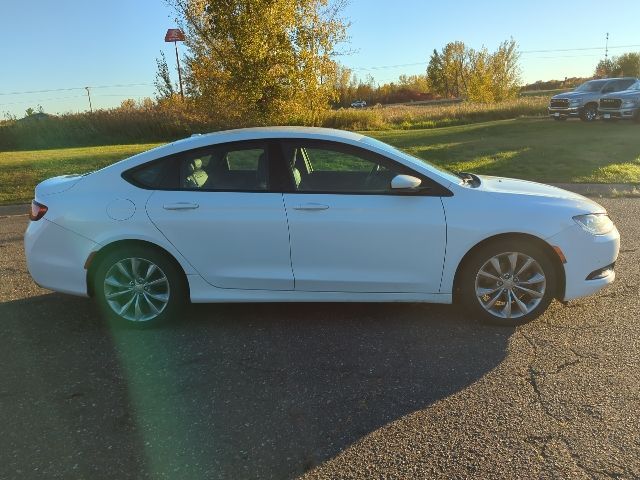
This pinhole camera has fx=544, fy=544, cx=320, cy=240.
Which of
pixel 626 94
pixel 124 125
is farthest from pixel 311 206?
pixel 124 125

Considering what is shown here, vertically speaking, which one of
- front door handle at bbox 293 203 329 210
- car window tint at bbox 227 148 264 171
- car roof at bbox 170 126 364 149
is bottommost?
front door handle at bbox 293 203 329 210

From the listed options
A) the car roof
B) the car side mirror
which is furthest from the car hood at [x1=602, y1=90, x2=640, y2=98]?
the car side mirror

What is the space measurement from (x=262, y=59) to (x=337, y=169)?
10177 millimetres

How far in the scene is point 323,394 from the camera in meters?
3.45

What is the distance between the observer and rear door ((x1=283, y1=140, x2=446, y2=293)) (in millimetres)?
4223

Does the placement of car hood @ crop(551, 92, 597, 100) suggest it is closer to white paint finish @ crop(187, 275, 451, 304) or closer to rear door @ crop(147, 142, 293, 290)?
white paint finish @ crop(187, 275, 451, 304)

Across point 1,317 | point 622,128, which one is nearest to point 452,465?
point 1,317

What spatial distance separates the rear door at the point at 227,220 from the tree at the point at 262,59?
986cm

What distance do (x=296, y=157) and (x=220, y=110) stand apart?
12434 millimetres

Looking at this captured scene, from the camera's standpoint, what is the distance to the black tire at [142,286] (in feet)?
14.3

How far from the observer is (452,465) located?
275cm

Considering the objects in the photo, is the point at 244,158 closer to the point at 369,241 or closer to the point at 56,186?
the point at 369,241

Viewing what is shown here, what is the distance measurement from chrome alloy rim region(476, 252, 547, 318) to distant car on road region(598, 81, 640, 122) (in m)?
23.2

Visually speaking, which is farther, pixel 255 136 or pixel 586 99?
pixel 586 99
